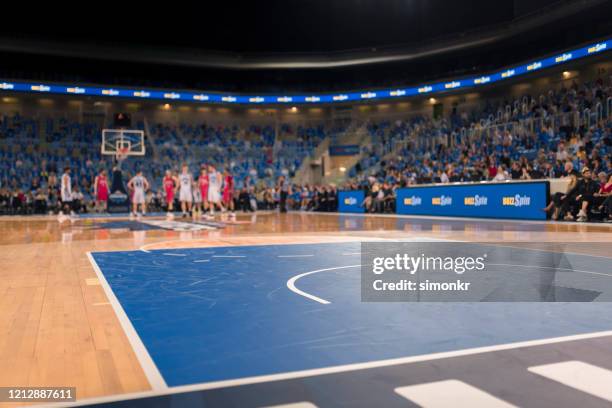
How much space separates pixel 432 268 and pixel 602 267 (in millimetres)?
2094

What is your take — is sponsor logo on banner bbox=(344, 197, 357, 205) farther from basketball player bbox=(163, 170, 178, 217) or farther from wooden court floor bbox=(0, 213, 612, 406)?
wooden court floor bbox=(0, 213, 612, 406)

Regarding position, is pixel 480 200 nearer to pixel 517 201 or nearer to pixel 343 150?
pixel 517 201

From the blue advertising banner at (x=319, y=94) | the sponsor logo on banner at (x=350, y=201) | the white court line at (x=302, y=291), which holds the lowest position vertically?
the white court line at (x=302, y=291)

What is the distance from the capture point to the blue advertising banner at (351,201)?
25.8 m

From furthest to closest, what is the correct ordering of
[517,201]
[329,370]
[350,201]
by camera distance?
1. [350,201]
2. [517,201]
3. [329,370]

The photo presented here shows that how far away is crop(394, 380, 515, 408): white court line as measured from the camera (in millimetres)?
2201

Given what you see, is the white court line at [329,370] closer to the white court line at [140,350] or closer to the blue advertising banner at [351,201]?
the white court line at [140,350]

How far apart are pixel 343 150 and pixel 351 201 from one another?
12689 mm

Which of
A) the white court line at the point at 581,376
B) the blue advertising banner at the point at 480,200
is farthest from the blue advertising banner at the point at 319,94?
the white court line at the point at 581,376

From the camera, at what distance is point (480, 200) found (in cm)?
1841

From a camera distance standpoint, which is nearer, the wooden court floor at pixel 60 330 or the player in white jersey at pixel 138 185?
the wooden court floor at pixel 60 330

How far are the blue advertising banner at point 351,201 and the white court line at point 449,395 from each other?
23306 millimetres

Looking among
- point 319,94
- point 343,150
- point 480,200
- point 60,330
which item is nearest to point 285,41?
point 319,94

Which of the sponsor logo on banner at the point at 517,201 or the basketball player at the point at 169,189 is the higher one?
the basketball player at the point at 169,189
